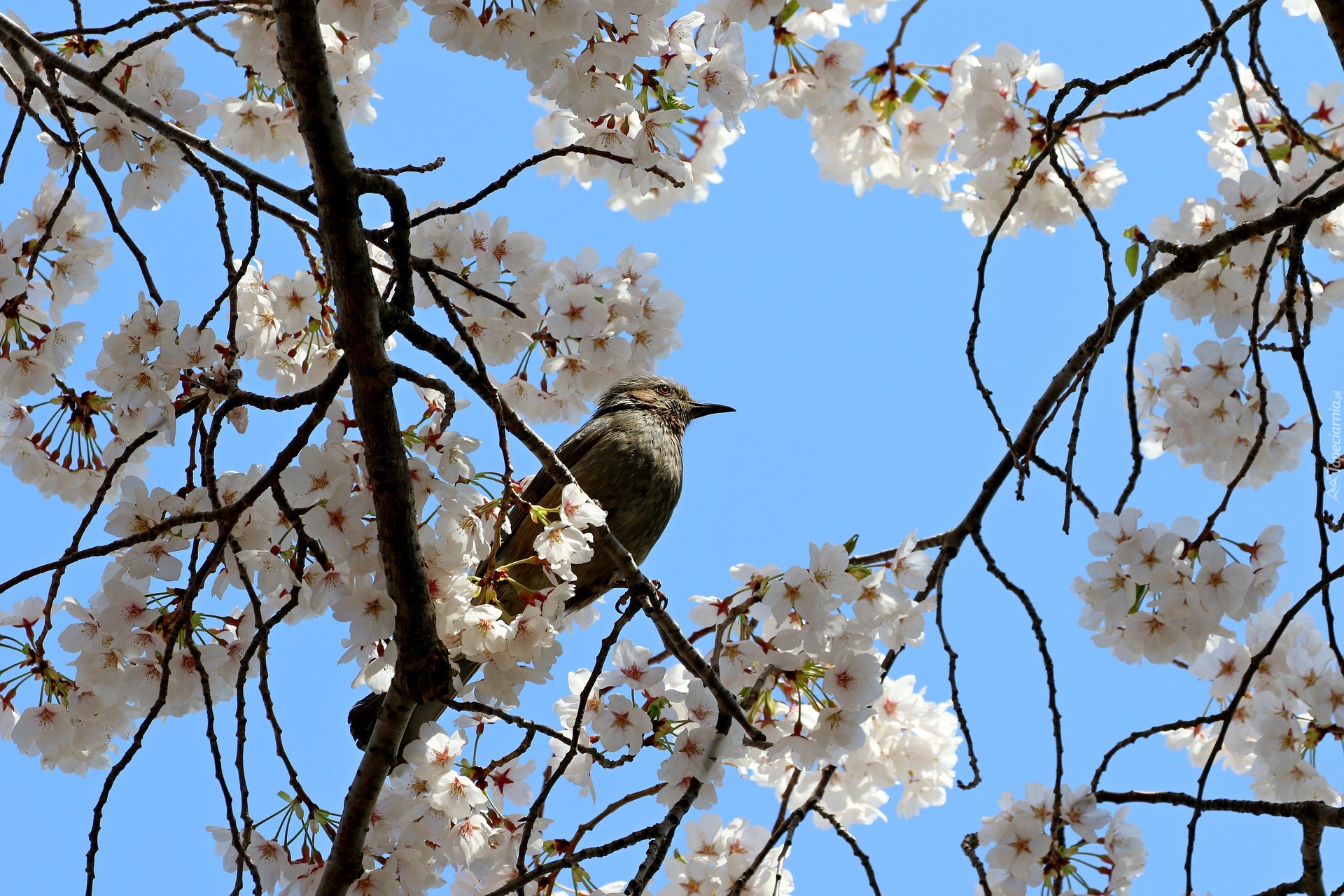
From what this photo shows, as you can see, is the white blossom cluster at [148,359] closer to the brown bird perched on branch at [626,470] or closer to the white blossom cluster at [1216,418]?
the brown bird perched on branch at [626,470]

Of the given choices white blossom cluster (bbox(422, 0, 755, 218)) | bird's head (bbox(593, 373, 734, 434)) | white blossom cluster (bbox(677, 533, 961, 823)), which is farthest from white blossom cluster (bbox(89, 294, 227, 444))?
bird's head (bbox(593, 373, 734, 434))

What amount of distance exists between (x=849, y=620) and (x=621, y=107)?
1.28m

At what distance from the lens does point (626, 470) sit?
430 cm

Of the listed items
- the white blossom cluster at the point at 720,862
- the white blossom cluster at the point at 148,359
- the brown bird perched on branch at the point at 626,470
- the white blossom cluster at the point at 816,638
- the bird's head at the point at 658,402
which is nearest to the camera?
the white blossom cluster at the point at 148,359

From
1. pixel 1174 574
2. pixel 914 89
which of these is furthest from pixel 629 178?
pixel 1174 574

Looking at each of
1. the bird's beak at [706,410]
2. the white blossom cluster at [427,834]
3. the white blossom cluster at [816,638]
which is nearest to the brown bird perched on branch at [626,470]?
the bird's beak at [706,410]

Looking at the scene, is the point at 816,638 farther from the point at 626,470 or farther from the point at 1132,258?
the point at 626,470

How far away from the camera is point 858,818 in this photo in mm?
3635

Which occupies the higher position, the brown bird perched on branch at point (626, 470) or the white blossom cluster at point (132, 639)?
the brown bird perched on branch at point (626, 470)

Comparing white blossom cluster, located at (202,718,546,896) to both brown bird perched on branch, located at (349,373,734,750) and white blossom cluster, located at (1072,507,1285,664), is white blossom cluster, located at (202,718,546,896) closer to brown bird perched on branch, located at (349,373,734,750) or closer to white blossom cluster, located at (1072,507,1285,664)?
brown bird perched on branch, located at (349,373,734,750)

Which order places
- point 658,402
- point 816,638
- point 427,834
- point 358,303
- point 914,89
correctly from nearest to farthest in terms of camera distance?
point 358,303, point 816,638, point 427,834, point 914,89, point 658,402

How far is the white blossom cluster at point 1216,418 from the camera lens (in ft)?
8.88

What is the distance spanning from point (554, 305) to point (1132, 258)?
137 cm

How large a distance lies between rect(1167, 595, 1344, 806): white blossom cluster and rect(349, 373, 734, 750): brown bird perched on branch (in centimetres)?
181
